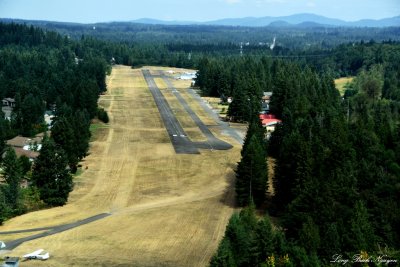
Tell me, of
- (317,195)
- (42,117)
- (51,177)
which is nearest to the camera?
(317,195)

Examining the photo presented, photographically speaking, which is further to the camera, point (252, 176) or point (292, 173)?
point (252, 176)

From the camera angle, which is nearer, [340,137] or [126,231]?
[126,231]

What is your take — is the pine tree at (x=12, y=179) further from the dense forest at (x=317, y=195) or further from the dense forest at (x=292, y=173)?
the dense forest at (x=317, y=195)

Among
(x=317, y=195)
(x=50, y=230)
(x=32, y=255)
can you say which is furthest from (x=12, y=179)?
(x=317, y=195)

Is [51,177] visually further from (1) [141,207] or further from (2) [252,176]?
(2) [252,176]

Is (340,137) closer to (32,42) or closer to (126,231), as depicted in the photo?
(126,231)

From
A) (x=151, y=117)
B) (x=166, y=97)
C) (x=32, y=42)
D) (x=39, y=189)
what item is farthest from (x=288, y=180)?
(x=32, y=42)

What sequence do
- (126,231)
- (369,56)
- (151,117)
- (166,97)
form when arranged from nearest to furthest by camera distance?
(126,231), (151,117), (166,97), (369,56)

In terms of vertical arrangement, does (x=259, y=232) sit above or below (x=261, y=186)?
above
